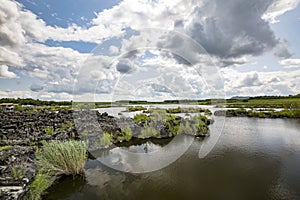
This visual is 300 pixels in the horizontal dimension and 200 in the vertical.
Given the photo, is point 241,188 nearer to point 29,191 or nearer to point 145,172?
point 145,172

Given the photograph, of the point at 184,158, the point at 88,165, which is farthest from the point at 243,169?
the point at 88,165

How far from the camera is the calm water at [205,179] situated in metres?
6.55

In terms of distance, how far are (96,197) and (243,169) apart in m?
6.26

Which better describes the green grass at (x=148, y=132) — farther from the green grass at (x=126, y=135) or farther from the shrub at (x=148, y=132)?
the green grass at (x=126, y=135)

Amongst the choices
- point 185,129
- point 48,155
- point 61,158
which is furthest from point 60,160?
point 185,129

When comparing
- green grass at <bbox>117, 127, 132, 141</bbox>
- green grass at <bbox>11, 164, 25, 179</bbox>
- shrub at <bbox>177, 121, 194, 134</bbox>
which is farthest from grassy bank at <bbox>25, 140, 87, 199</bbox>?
shrub at <bbox>177, 121, 194, 134</bbox>

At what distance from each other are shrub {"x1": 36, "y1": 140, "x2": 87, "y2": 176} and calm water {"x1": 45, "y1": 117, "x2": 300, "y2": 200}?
46 centimetres

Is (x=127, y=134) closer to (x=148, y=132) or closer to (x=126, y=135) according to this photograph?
(x=126, y=135)

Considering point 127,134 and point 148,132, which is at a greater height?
point 148,132

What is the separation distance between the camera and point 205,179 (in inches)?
301

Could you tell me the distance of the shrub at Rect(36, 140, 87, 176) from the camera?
7.30 meters

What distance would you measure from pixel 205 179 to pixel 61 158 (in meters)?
5.59

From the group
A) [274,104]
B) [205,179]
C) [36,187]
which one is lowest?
[205,179]

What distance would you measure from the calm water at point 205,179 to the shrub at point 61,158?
46cm
